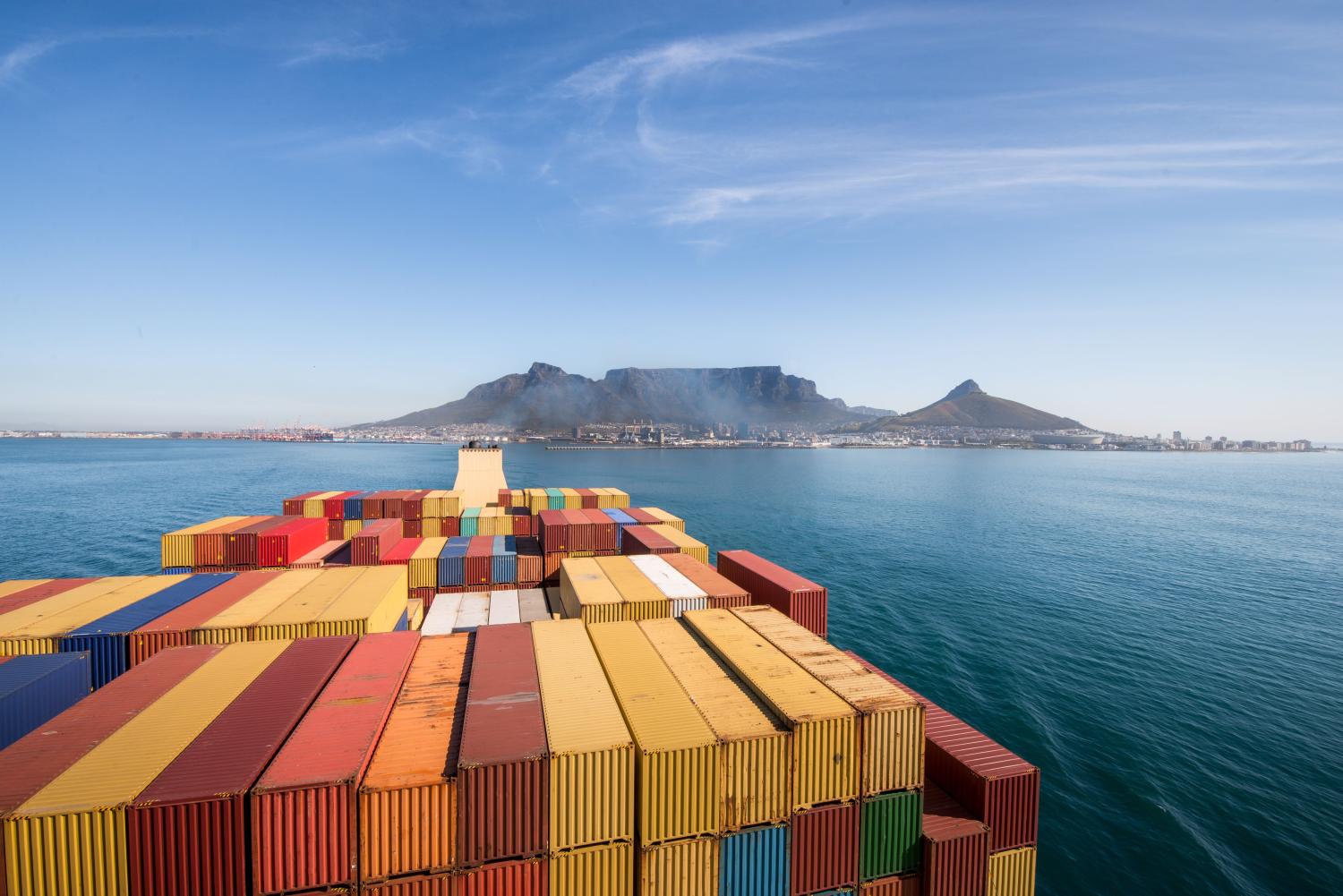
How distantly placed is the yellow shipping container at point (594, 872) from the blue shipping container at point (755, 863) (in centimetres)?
210

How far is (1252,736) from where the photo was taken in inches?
964

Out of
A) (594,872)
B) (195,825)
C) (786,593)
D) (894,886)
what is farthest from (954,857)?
(195,825)

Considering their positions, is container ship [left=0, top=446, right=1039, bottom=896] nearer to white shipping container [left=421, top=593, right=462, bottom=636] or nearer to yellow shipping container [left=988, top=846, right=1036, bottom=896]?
yellow shipping container [left=988, top=846, right=1036, bottom=896]

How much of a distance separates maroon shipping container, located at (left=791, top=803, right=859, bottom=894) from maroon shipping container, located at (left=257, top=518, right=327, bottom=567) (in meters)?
31.0

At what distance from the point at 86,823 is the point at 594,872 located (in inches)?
356

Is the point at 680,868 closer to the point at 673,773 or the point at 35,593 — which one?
the point at 673,773

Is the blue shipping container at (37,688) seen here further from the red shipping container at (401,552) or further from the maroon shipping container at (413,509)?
the maroon shipping container at (413,509)

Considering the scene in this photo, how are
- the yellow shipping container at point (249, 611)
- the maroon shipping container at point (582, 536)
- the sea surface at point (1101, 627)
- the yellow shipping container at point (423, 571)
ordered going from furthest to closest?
the maroon shipping container at point (582, 536) < the yellow shipping container at point (423, 571) < the sea surface at point (1101, 627) < the yellow shipping container at point (249, 611)

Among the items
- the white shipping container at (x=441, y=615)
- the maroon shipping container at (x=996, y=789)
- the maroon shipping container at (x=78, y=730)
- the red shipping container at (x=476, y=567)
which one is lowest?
the maroon shipping container at (x=996, y=789)

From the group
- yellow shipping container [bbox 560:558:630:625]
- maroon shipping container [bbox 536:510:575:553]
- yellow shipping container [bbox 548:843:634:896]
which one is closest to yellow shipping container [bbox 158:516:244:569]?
maroon shipping container [bbox 536:510:575:553]

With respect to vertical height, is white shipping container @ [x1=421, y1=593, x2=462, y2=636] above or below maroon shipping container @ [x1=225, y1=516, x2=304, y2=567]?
below

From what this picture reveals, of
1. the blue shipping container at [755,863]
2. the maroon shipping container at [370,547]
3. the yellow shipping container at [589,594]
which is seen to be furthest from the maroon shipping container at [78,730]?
the maroon shipping container at [370,547]

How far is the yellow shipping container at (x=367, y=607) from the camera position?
1847 centimetres

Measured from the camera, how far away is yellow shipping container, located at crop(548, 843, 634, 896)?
11.1 metres
